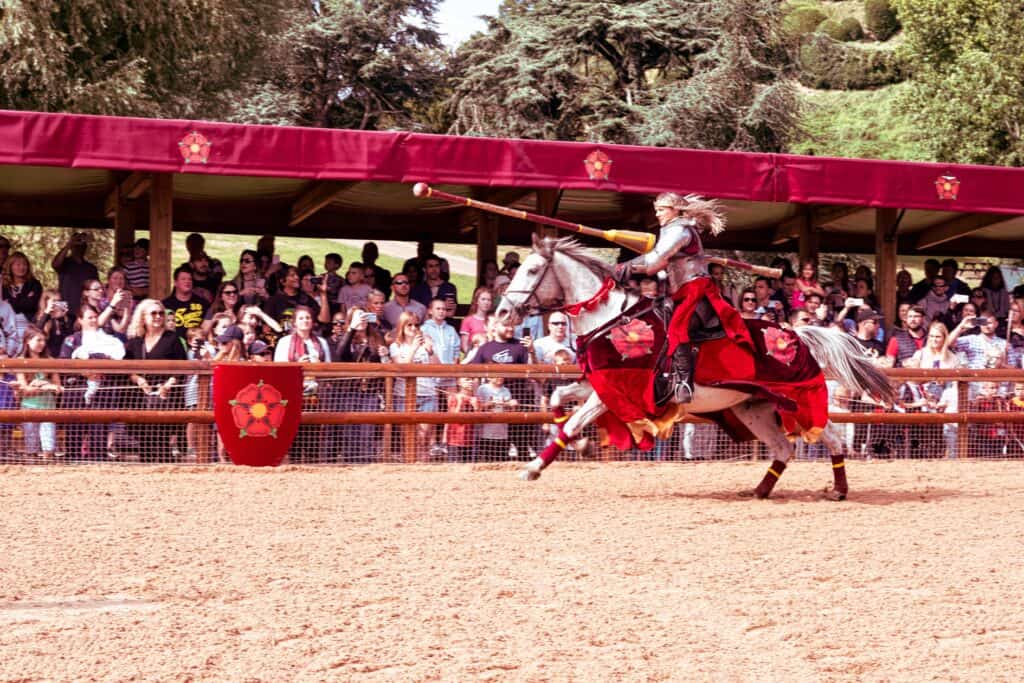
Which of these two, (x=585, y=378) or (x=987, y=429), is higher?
(x=585, y=378)

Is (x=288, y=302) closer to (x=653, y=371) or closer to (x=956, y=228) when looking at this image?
(x=653, y=371)

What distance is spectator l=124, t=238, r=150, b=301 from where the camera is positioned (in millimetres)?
13391

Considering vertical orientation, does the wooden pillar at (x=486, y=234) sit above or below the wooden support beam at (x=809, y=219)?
below

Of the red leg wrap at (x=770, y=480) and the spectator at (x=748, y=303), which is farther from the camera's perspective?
the spectator at (x=748, y=303)

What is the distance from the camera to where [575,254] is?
9.78 m

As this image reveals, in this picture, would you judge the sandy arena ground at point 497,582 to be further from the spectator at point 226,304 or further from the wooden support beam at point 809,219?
the wooden support beam at point 809,219

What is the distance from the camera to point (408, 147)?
13172mm

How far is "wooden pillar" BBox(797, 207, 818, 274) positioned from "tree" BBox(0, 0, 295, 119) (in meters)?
13.7

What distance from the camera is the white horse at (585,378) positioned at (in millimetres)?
9648

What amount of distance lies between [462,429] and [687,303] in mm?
3335

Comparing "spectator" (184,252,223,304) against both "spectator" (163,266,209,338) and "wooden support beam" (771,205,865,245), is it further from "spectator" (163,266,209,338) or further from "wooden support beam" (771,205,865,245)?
A: "wooden support beam" (771,205,865,245)

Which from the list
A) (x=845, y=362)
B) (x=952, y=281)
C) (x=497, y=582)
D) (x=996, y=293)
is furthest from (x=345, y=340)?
(x=996, y=293)

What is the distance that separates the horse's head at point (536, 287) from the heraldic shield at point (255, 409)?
245 cm

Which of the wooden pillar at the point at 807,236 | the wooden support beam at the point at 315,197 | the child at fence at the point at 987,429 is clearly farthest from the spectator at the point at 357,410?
the wooden pillar at the point at 807,236
